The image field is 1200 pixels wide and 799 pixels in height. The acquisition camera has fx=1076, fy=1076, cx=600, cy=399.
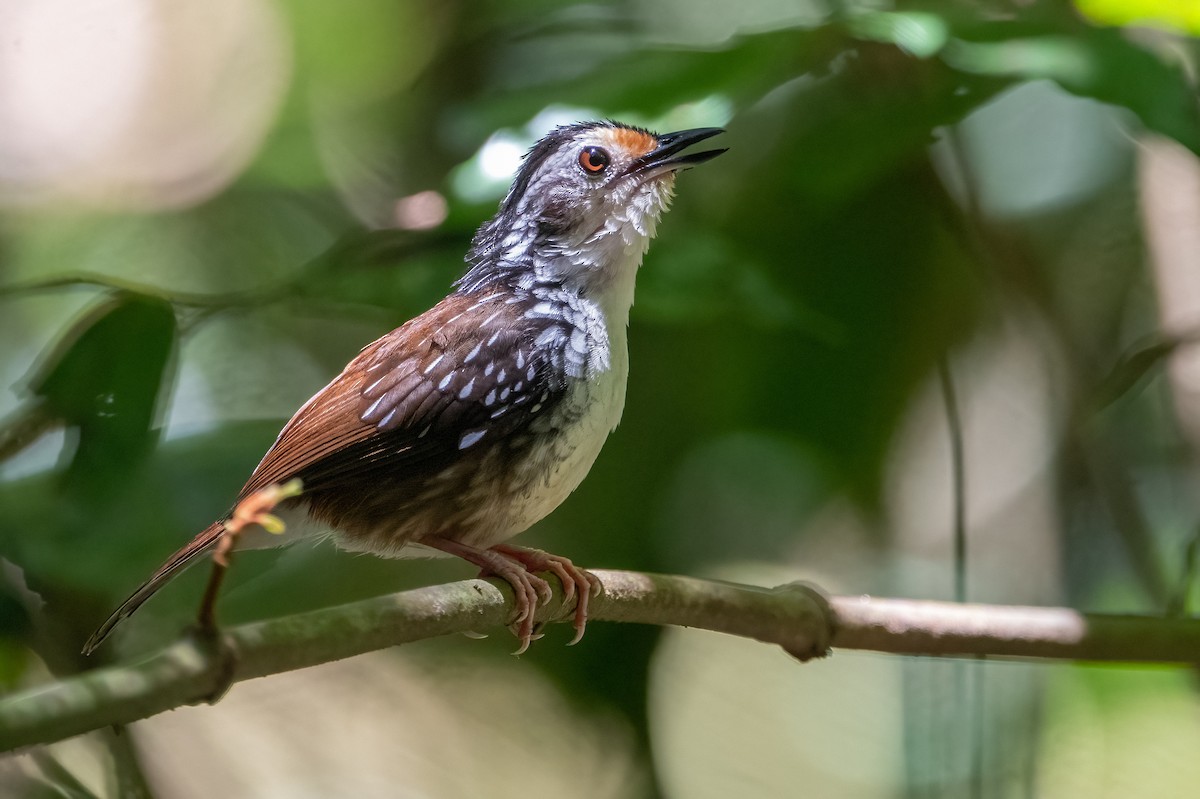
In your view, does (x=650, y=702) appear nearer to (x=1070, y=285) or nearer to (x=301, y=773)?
(x=301, y=773)

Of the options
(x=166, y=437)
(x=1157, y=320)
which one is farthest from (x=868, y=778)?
(x=166, y=437)

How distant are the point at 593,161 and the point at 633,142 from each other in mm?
117

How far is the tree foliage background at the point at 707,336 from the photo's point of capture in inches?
118

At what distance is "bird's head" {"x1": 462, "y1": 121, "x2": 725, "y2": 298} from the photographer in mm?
2395

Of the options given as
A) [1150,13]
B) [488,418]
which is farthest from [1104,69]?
[488,418]

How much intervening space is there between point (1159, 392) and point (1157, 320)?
0.85ft

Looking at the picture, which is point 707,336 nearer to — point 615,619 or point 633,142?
point 633,142

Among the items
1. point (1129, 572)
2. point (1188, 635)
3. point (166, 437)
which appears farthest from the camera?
point (1129, 572)

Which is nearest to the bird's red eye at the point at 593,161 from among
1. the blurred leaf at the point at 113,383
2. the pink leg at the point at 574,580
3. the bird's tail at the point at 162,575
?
the pink leg at the point at 574,580

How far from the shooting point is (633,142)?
2.53 metres

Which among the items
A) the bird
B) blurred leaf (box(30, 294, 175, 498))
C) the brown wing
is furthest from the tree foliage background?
the brown wing

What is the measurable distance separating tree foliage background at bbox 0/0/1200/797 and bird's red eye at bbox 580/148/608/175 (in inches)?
15.2

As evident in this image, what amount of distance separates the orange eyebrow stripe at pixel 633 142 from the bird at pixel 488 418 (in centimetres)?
8

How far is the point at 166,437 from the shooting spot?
2.88 m
